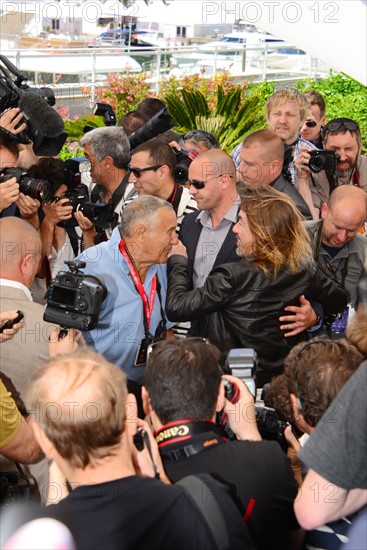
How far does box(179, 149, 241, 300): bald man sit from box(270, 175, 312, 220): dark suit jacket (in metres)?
0.60

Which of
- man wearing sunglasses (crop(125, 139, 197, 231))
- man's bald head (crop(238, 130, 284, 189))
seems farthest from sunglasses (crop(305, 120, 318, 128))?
man wearing sunglasses (crop(125, 139, 197, 231))

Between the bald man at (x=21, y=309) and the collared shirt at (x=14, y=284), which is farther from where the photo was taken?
the collared shirt at (x=14, y=284)

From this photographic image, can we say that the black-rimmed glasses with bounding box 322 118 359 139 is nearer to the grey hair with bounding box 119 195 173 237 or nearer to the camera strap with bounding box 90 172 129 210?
the camera strap with bounding box 90 172 129 210

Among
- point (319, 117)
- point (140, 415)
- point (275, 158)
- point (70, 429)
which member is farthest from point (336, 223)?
point (319, 117)

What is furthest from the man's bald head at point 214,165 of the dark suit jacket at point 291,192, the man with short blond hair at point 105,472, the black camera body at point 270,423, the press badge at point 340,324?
the man with short blond hair at point 105,472

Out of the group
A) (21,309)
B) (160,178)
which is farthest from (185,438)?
(160,178)

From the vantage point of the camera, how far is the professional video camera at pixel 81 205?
4762mm

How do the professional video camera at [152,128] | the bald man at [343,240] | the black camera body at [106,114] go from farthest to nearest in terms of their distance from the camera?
the black camera body at [106,114]
the professional video camera at [152,128]
the bald man at [343,240]

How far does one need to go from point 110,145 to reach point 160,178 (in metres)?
0.58

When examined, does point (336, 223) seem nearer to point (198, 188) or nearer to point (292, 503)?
point (198, 188)

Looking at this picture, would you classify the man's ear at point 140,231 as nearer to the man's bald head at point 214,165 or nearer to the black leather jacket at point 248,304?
the black leather jacket at point 248,304

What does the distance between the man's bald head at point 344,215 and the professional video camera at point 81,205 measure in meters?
1.30

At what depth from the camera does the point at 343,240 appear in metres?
4.46

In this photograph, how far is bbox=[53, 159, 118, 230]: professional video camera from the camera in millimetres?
4762
